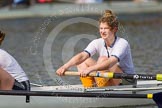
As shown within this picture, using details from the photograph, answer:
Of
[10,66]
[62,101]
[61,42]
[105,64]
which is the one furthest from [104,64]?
[61,42]

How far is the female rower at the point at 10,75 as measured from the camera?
9375mm

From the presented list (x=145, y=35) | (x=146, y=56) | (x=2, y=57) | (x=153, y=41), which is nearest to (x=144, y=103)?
(x=2, y=57)

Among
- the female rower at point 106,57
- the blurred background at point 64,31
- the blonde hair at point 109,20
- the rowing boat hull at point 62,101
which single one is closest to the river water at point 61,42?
the blurred background at point 64,31

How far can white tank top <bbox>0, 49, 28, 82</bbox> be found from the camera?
372 inches

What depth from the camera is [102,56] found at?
35.2 ft

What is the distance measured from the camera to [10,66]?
31.3ft

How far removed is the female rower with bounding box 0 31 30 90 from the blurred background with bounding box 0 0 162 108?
3.72m

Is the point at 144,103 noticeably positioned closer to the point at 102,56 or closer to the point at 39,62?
the point at 102,56

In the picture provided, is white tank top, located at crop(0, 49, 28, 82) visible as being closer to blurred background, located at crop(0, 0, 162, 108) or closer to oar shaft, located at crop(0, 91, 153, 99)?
oar shaft, located at crop(0, 91, 153, 99)

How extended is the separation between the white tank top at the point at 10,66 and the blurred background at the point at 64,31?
3735mm

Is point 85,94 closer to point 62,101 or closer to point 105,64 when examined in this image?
point 62,101

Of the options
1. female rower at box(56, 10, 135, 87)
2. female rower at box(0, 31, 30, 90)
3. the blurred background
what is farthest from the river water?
female rower at box(0, 31, 30, 90)

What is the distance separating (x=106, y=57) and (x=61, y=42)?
14.8 m

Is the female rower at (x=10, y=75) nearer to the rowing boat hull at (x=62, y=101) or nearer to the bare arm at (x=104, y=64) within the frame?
the rowing boat hull at (x=62, y=101)
